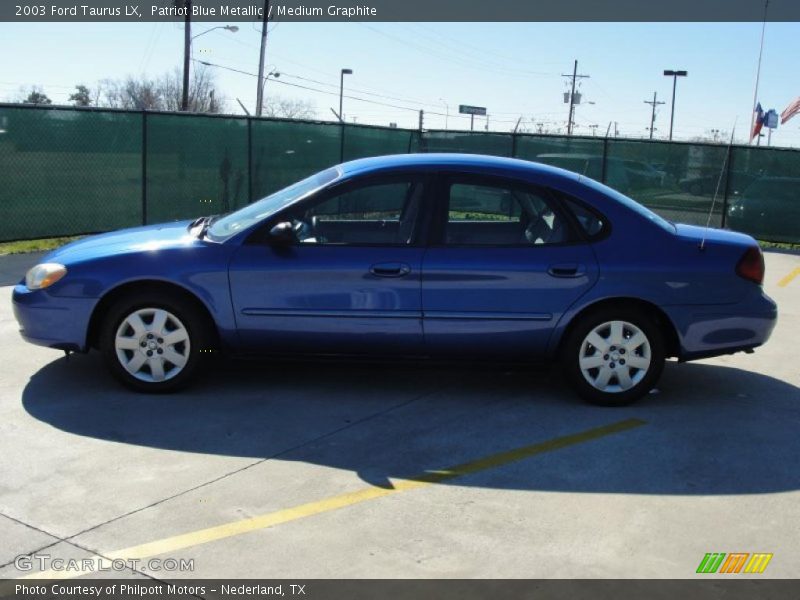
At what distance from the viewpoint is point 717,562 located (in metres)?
3.81

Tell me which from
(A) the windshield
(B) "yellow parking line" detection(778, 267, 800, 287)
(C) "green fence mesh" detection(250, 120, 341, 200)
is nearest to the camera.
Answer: (A) the windshield

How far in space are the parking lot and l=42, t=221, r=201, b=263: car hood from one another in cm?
89

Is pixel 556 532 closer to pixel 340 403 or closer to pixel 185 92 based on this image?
pixel 340 403

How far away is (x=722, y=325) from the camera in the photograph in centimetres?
588

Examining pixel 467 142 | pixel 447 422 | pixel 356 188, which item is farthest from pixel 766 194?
pixel 447 422

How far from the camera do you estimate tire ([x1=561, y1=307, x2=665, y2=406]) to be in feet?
18.9

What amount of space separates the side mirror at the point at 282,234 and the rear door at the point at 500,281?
0.90m

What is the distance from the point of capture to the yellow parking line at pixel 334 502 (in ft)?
12.3

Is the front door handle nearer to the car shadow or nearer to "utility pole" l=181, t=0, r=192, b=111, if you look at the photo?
the car shadow

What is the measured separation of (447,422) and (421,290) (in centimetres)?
87

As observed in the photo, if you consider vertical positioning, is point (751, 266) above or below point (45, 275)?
above
